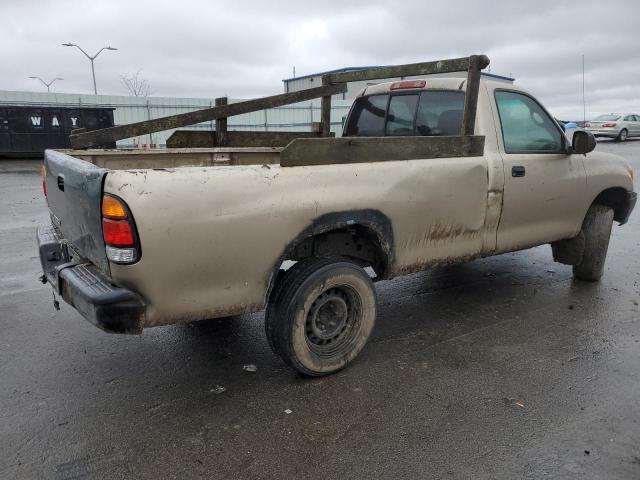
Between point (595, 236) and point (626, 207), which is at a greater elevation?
point (626, 207)

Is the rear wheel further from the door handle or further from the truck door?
the door handle

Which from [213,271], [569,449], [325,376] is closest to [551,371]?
[569,449]

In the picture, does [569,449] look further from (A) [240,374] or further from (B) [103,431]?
(B) [103,431]

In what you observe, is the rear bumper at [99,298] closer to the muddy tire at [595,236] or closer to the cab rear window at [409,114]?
the cab rear window at [409,114]

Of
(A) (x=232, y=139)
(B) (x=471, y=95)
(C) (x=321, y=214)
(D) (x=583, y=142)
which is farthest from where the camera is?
(A) (x=232, y=139)

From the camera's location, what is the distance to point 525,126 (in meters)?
4.52

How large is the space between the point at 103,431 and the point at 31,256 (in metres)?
4.26

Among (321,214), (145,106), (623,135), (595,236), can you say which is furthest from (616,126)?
(321,214)

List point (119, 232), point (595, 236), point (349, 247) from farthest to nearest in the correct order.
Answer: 1. point (595, 236)
2. point (349, 247)
3. point (119, 232)

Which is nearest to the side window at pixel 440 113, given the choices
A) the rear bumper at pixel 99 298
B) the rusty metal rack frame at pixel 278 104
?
the rusty metal rack frame at pixel 278 104

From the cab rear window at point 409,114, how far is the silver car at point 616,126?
2833cm

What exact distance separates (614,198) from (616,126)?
2770 cm

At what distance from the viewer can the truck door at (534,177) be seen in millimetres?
4285

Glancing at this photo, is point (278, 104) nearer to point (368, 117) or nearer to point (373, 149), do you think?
point (368, 117)
